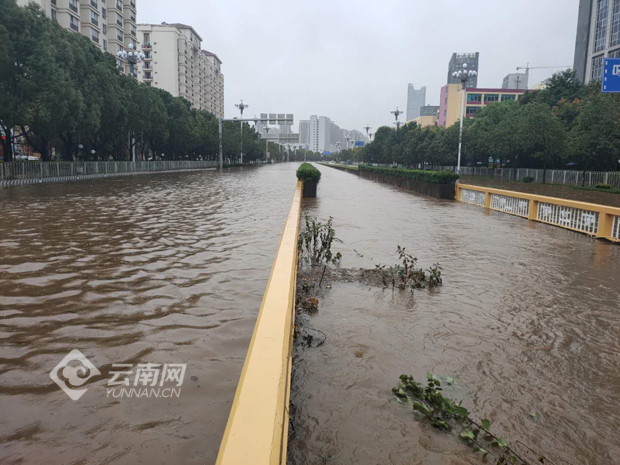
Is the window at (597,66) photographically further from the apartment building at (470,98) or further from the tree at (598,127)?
the tree at (598,127)

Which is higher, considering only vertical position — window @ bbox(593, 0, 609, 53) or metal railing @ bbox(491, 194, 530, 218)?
window @ bbox(593, 0, 609, 53)

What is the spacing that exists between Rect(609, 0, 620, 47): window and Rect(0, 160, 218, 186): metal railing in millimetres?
57235

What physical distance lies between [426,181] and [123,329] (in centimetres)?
2143

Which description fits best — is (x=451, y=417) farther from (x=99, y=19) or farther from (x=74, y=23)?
(x=99, y=19)

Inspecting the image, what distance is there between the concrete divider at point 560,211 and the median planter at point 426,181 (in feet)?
9.53

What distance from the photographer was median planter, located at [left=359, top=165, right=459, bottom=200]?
21.6 meters

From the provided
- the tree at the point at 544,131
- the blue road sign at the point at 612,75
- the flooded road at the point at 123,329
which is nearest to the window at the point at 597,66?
the tree at the point at 544,131

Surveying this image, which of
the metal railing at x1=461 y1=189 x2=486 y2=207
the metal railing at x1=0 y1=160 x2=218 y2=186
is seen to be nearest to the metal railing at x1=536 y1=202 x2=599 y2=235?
the metal railing at x1=461 y1=189 x2=486 y2=207

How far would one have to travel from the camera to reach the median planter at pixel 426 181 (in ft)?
70.9

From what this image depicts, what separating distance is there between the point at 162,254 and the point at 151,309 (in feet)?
9.39

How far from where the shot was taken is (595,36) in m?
61.0

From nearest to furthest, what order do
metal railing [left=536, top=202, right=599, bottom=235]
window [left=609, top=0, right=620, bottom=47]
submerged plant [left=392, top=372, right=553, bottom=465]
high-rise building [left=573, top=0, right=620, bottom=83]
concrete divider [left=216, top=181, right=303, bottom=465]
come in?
1. concrete divider [left=216, top=181, right=303, bottom=465]
2. submerged plant [left=392, top=372, right=553, bottom=465]
3. metal railing [left=536, top=202, right=599, bottom=235]
4. window [left=609, top=0, right=620, bottom=47]
5. high-rise building [left=573, top=0, right=620, bottom=83]

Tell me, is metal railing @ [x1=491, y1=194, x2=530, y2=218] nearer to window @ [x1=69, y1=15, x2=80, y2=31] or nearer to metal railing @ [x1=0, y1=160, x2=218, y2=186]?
metal railing @ [x1=0, y1=160, x2=218, y2=186]

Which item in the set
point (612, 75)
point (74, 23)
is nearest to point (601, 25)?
point (612, 75)
